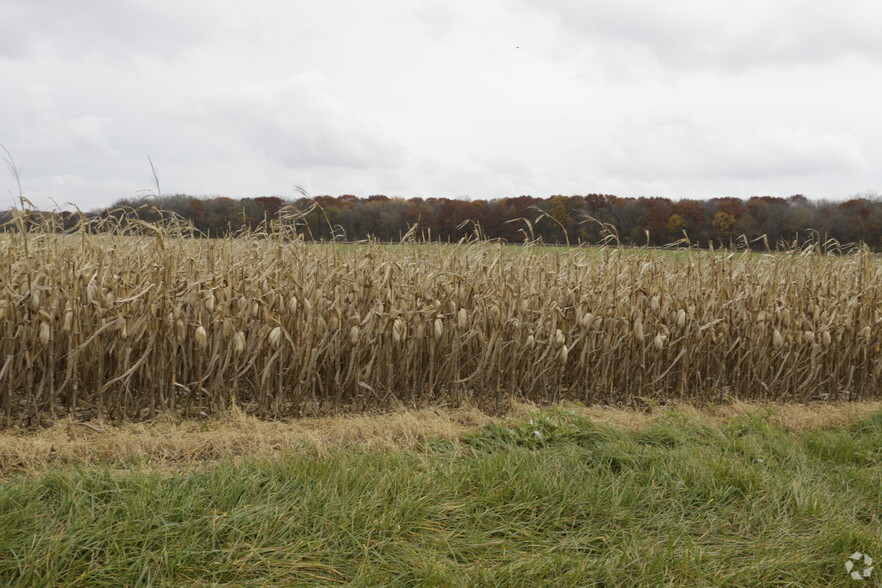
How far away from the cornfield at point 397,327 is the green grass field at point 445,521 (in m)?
1.50

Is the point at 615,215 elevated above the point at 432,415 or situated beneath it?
elevated above

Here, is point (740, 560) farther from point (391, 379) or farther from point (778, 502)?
point (391, 379)

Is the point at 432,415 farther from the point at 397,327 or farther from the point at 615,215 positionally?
the point at 615,215

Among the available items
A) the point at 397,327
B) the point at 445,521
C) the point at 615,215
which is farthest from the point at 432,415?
the point at 615,215

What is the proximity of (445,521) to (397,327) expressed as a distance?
2331 millimetres

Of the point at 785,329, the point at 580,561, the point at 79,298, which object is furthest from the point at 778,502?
the point at 79,298

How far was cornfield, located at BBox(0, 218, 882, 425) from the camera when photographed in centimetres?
486

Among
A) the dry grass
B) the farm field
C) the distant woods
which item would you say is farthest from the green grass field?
the distant woods

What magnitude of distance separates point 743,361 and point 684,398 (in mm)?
888

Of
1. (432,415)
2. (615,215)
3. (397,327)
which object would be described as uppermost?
(615,215)

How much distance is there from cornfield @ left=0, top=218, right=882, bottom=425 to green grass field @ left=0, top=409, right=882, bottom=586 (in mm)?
1498

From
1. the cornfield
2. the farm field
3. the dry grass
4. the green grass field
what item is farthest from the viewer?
the cornfield

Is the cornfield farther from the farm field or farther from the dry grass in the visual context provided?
the dry grass

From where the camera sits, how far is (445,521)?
310 cm
